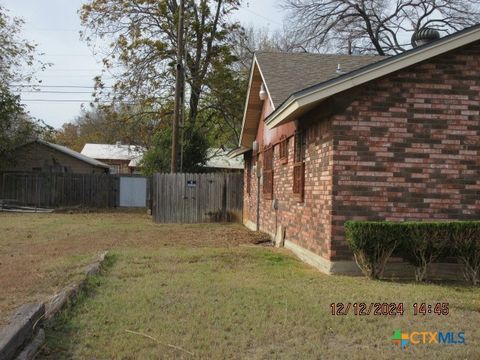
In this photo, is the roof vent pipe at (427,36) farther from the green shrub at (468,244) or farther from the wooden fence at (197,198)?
the wooden fence at (197,198)

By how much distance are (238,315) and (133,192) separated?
1021 inches

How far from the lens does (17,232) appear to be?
1565cm

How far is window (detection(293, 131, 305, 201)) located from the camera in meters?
11.1

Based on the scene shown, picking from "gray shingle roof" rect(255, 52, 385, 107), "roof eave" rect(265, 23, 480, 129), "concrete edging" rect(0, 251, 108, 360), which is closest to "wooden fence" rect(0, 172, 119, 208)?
"gray shingle roof" rect(255, 52, 385, 107)

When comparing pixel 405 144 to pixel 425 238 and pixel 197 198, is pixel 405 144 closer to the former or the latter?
pixel 425 238

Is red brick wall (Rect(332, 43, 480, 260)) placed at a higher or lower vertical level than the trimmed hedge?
higher

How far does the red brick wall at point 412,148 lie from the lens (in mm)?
8961

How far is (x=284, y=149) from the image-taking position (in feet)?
44.2

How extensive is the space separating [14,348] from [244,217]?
16223 millimetres

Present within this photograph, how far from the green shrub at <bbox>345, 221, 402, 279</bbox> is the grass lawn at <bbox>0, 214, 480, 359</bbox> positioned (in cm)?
38

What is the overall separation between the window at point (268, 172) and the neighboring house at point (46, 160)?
18.2 metres

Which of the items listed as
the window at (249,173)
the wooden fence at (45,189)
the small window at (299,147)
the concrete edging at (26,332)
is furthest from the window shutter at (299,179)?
the wooden fence at (45,189)

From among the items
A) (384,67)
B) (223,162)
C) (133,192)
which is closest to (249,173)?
(384,67)

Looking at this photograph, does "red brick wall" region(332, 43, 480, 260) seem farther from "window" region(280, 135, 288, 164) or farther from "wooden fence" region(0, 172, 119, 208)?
"wooden fence" region(0, 172, 119, 208)
